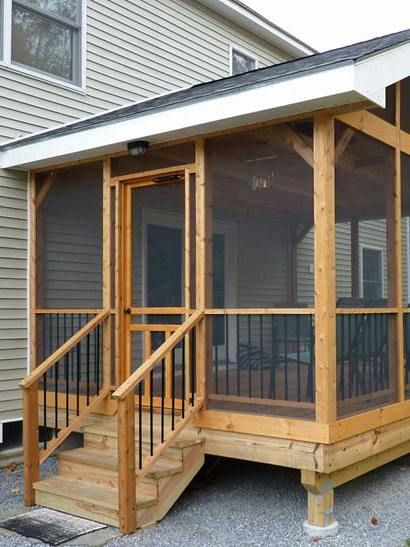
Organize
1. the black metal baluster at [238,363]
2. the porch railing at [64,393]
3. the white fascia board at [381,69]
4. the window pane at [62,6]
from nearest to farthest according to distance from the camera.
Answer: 1. the white fascia board at [381,69]
2. the black metal baluster at [238,363]
3. the porch railing at [64,393]
4. the window pane at [62,6]

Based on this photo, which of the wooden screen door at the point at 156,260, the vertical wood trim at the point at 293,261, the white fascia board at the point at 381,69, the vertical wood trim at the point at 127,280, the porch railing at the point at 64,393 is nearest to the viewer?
the white fascia board at the point at 381,69

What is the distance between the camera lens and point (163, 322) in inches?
204

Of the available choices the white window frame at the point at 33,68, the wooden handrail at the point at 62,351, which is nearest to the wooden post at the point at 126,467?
the wooden handrail at the point at 62,351

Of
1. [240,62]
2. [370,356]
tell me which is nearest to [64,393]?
[370,356]

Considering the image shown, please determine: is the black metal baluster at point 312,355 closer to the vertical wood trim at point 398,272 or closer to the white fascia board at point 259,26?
the vertical wood trim at point 398,272

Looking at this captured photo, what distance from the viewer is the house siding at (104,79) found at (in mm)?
6094

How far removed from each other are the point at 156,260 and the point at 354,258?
2028mm

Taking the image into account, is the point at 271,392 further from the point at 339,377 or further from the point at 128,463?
the point at 128,463

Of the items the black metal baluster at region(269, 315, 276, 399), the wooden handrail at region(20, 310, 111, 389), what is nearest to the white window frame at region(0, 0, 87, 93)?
the wooden handrail at region(20, 310, 111, 389)

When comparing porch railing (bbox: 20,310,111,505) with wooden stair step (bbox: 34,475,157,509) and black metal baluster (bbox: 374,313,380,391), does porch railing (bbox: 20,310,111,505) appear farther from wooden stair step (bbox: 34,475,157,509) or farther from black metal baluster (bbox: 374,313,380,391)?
black metal baluster (bbox: 374,313,380,391)

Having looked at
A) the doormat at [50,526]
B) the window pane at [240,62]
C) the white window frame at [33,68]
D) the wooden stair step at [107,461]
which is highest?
the window pane at [240,62]

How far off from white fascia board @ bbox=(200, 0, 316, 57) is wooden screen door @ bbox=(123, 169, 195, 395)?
4702 mm

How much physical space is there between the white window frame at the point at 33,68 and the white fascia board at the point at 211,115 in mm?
1086

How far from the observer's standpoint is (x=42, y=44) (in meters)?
6.87
